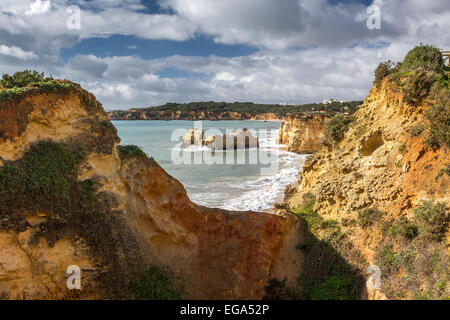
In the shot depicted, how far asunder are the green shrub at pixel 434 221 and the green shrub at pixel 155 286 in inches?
347

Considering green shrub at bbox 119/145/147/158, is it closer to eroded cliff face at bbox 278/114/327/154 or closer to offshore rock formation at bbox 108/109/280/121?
eroded cliff face at bbox 278/114/327/154

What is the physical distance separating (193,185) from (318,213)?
16978mm

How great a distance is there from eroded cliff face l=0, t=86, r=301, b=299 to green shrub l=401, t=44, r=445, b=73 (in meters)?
9.72

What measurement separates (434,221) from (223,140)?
148 ft

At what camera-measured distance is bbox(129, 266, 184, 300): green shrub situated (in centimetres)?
885

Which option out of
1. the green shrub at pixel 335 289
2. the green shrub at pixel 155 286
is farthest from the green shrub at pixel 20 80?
the green shrub at pixel 335 289

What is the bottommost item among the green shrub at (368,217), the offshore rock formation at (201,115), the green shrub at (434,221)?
the green shrub at (368,217)

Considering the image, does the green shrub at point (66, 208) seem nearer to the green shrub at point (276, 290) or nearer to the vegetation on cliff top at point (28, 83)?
the vegetation on cliff top at point (28, 83)

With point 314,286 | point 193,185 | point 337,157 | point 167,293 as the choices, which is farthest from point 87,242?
point 193,185

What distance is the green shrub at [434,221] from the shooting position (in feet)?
31.3

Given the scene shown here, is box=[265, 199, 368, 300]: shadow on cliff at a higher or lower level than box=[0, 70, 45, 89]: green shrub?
lower

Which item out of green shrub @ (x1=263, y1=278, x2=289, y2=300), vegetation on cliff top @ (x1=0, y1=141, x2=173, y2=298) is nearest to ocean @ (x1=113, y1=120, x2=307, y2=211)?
green shrub @ (x1=263, y1=278, x2=289, y2=300)

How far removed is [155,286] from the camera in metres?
9.22
